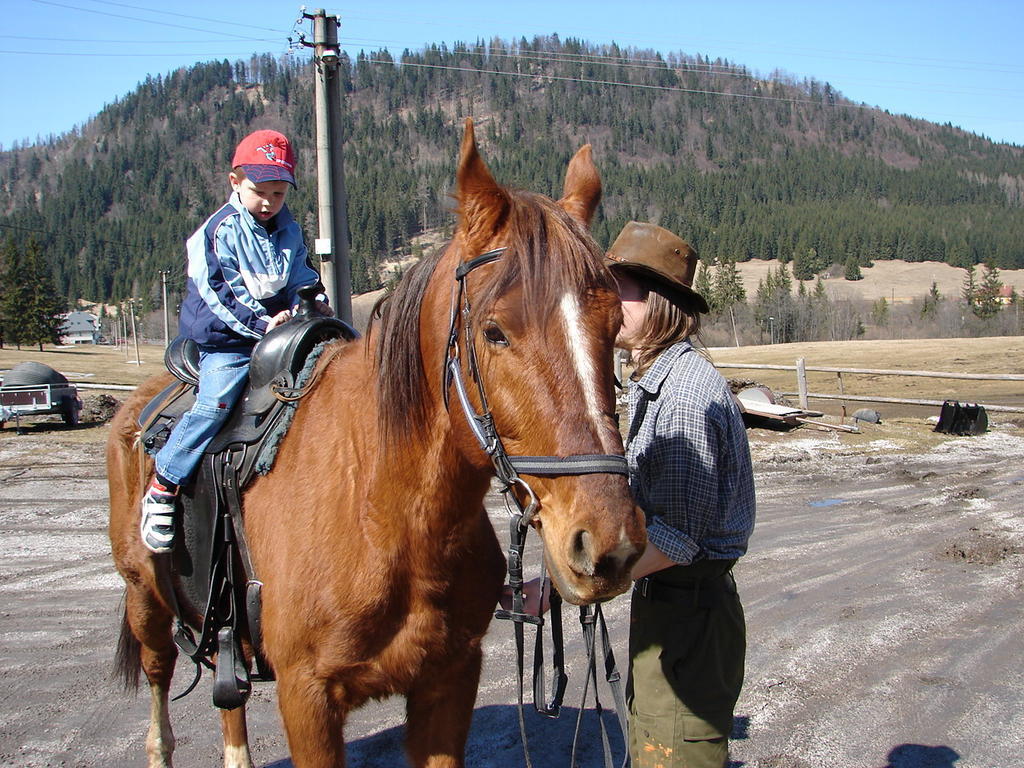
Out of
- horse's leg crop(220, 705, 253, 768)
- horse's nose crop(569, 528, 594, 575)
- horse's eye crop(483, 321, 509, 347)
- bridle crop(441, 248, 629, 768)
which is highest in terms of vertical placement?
horse's eye crop(483, 321, 509, 347)

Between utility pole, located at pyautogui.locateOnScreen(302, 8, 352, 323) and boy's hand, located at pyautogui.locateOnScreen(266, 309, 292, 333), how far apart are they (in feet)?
23.7

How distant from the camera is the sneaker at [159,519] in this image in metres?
2.93

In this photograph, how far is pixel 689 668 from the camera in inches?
91.8

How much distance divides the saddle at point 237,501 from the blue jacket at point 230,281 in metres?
0.20

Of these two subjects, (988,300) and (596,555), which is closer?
(596,555)

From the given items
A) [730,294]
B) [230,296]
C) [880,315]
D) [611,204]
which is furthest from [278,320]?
[611,204]

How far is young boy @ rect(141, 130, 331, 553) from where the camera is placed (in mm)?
2877

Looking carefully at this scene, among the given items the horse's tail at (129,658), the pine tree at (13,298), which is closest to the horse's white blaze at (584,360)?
the horse's tail at (129,658)

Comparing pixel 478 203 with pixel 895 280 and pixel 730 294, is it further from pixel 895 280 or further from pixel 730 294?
pixel 895 280

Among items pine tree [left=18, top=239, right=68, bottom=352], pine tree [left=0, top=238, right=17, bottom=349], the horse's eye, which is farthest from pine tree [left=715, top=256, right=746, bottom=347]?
the horse's eye

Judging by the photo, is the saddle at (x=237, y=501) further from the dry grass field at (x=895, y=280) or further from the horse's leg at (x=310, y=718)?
the dry grass field at (x=895, y=280)

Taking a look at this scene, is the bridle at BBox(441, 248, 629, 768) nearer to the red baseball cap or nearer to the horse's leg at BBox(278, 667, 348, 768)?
the horse's leg at BBox(278, 667, 348, 768)

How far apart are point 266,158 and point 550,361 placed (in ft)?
6.38

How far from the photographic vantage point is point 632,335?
8.30 ft
